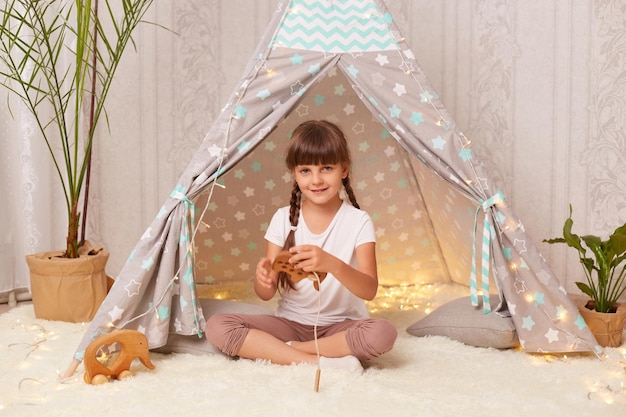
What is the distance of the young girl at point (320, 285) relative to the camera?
2066 mm

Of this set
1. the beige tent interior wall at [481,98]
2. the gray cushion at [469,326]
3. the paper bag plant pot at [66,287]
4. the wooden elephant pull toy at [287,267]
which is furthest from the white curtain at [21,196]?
the gray cushion at [469,326]

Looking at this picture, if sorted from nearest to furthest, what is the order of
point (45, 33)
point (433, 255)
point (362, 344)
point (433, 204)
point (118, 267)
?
point (362, 344) → point (45, 33) → point (433, 204) → point (433, 255) → point (118, 267)

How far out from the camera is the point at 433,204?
2.87 metres

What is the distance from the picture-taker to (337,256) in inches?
88.2

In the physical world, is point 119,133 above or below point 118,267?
above

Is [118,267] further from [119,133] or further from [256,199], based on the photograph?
[256,199]

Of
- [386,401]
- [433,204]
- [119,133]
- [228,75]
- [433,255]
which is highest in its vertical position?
[228,75]

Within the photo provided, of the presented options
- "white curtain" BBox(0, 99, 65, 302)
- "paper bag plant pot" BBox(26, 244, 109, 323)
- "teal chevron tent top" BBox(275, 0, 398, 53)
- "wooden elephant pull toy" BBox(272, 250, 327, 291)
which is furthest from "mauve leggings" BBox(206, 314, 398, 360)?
"white curtain" BBox(0, 99, 65, 302)

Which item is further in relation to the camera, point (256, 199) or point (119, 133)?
point (119, 133)

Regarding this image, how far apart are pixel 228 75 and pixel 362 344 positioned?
5.49ft

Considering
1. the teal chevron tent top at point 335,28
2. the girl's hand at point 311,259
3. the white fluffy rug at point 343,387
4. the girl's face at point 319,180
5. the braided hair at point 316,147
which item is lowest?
the white fluffy rug at point 343,387

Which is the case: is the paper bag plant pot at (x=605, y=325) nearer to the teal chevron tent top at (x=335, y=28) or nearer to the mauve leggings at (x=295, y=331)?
the mauve leggings at (x=295, y=331)

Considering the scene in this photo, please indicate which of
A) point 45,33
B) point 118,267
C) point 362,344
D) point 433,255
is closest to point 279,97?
point 362,344

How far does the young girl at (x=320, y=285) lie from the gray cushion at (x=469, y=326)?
309 mm
